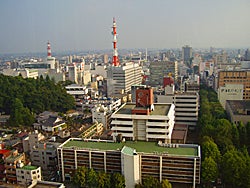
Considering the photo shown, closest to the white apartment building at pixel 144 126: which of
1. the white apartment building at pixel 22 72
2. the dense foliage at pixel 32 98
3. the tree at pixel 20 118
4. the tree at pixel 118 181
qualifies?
the tree at pixel 118 181

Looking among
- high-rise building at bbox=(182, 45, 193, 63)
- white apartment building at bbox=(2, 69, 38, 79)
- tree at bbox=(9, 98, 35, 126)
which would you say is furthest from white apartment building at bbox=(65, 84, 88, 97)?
high-rise building at bbox=(182, 45, 193, 63)

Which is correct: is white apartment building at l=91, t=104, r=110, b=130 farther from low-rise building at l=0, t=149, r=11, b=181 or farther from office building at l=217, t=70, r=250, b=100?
office building at l=217, t=70, r=250, b=100

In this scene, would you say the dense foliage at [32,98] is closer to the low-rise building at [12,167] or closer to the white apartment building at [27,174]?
the low-rise building at [12,167]

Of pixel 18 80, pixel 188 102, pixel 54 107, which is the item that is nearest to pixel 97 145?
pixel 188 102

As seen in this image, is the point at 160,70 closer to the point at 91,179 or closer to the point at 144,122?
the point at 144,122

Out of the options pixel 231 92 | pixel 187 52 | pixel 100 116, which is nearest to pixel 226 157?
pixel 100 116

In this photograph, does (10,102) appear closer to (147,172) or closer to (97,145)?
(97,145)
